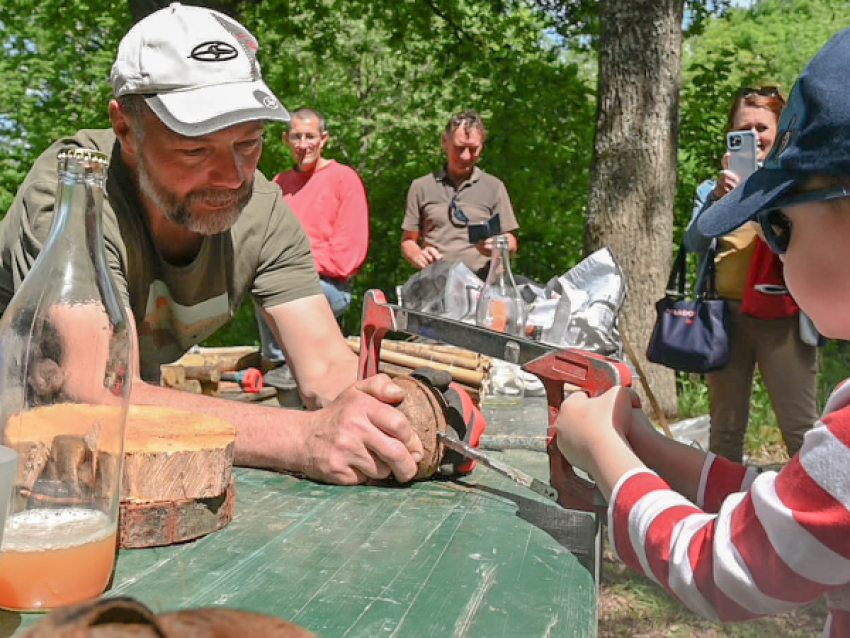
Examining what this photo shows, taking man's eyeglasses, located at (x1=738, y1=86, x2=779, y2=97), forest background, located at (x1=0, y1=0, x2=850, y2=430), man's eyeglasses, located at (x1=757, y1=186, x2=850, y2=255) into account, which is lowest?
man's eyeglasses, located at (x1=757, y1=186, x2=850, y2=255)

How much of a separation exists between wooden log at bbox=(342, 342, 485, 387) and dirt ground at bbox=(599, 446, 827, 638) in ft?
4.42

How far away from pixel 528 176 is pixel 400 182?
1.80 meters

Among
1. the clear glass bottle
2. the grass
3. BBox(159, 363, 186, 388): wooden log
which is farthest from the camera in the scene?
BBox(159, 363, 186, 388): wooden log

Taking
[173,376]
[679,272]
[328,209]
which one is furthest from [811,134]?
[328,209]

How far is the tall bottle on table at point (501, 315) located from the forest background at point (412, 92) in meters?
4.80

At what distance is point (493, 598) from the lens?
1146mm

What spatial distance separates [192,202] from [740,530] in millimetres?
1568

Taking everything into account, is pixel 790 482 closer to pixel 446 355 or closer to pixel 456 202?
pixel 446 355

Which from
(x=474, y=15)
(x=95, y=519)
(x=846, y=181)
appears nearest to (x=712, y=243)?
(x=846, y=181)

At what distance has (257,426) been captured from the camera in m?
1.84

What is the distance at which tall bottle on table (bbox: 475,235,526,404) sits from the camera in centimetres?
298

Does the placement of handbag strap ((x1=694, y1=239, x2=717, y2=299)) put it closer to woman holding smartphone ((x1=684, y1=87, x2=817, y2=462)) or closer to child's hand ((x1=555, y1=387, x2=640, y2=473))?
woman holding smartphone ((x1=684, y1=87, x2=817, y2=462))

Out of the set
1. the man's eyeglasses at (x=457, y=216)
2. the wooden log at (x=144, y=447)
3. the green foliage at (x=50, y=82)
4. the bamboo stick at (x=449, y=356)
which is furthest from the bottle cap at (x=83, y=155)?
the green foliage at (x=50, y=82)

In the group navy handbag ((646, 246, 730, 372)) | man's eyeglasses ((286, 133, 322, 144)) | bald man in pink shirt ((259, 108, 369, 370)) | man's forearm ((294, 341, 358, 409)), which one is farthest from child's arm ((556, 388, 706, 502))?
man's eyeglasses ((286, 133, 322, 144))
